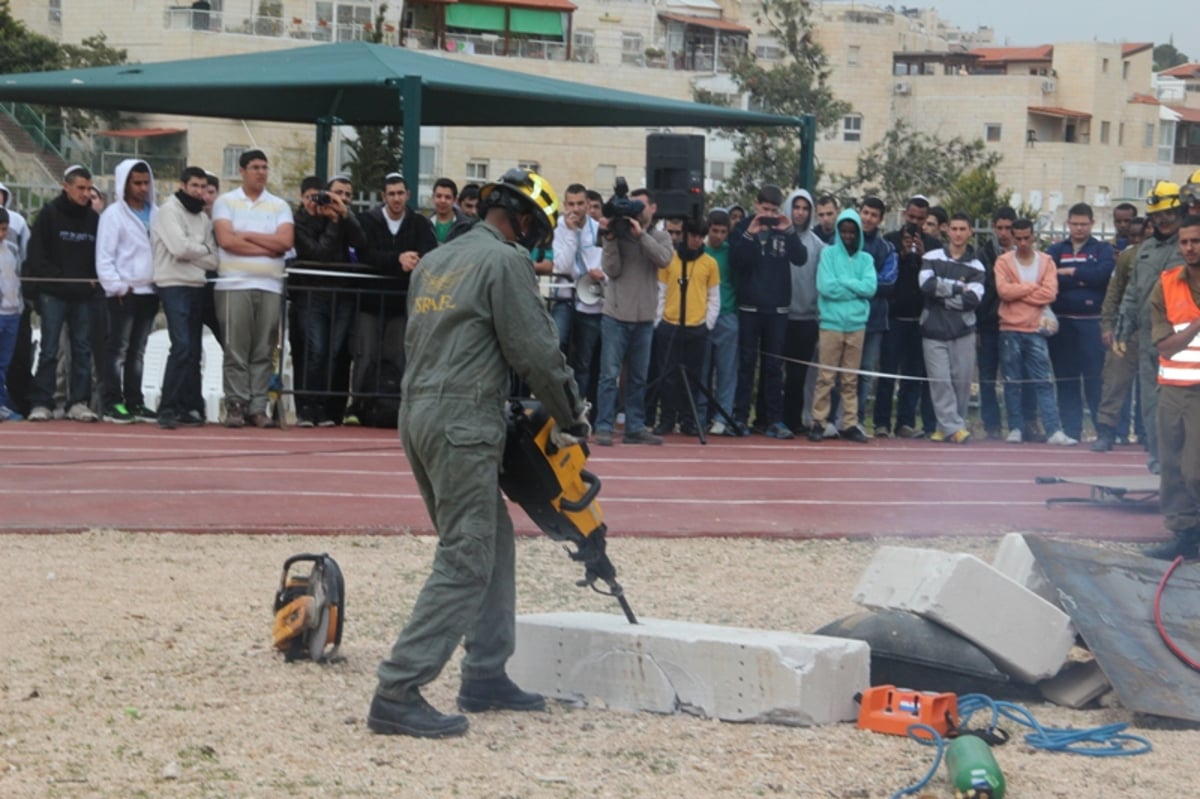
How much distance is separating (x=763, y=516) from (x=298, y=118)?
348 inches

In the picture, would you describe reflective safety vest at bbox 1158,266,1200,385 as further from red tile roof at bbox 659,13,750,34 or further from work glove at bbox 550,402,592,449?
red tile roof at bbox 659,13,750,34

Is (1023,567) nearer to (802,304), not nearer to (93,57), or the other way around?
(802,304)

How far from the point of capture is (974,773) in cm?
542

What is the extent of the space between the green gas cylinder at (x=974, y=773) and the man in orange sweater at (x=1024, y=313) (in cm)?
1007

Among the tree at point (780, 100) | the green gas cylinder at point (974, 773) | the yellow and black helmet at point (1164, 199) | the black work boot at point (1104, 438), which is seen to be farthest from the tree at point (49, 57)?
the green gas cylinder at point (974, 773)

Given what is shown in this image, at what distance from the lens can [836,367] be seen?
14.8 m

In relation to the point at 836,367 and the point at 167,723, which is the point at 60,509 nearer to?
the point at 167,723

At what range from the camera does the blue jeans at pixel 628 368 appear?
45.2 feet

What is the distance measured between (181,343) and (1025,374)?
747 centimetres

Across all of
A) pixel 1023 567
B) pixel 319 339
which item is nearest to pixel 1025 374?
pixel 319 339

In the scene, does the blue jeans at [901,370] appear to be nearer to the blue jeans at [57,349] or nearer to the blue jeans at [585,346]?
the blue jeans at [585,346]

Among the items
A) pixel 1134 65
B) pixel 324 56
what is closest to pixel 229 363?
pixel 324 56

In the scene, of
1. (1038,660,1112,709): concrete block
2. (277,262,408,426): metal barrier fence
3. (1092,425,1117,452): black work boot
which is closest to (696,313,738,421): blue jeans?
(277,262,408,426): metal barrier fence

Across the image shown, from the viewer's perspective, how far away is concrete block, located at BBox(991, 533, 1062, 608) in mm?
7438
